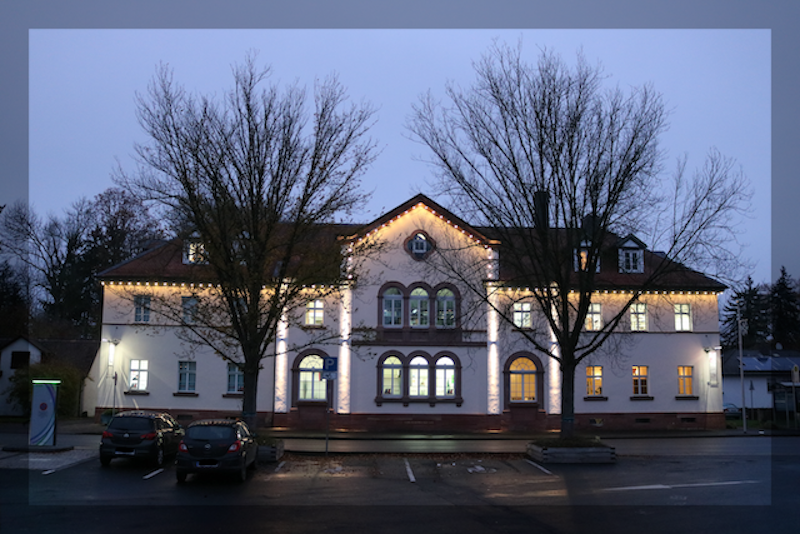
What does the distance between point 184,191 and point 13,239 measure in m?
35.2

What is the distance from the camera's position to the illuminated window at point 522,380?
3394 cm

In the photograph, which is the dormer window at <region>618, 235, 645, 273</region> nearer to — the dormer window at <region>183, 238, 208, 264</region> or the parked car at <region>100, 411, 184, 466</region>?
the dormer window at <region>183, 238, 208, 264</region>

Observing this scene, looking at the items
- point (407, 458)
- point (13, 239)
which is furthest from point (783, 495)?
point (13, 239)

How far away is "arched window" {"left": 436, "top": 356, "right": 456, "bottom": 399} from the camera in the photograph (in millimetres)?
33500

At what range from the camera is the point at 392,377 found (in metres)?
33.4

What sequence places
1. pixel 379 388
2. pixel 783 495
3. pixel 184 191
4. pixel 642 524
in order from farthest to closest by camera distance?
pixel 379 388 < pixel 184 191 < pixel 783 495 < pixel 642 524

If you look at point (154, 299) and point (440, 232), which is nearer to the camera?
point (154, 299)

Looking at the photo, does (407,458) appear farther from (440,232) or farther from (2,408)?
(2,408)

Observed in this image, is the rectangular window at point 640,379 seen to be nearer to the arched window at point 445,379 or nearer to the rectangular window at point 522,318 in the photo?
the rectangular window at point 522,318

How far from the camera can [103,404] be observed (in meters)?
33.6

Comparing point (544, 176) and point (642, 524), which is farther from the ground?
point (544, 176)

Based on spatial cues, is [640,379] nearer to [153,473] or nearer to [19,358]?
[153,473]

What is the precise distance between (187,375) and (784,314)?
63.8 metres

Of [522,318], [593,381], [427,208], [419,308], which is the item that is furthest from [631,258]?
[419,308]
